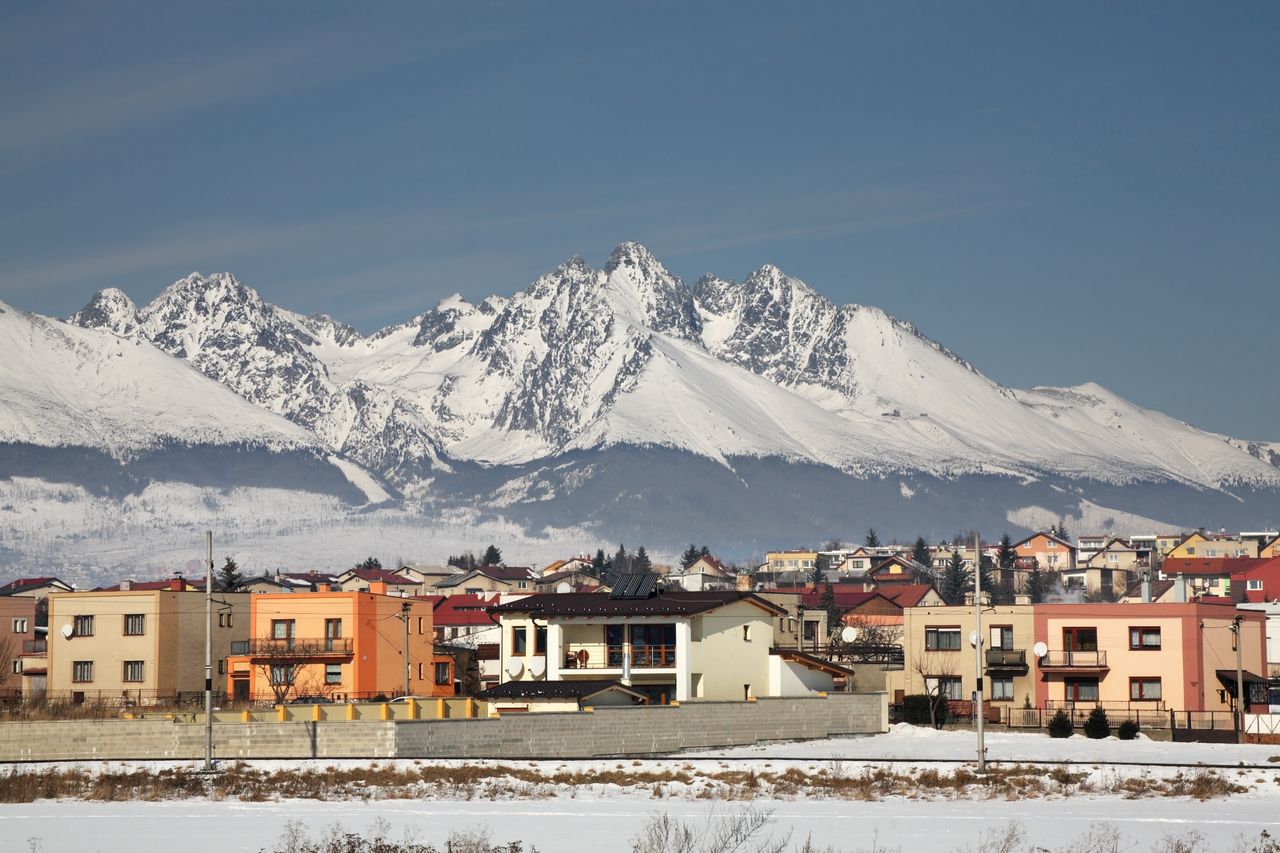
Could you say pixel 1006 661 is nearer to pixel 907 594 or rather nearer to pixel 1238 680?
pixel 1238 680

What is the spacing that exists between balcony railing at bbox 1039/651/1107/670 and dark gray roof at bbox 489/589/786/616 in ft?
37.9

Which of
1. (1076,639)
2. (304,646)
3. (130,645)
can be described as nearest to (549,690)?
(304,646)

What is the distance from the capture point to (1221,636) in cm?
9188

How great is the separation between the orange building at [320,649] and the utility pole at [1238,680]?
3415 centimetres

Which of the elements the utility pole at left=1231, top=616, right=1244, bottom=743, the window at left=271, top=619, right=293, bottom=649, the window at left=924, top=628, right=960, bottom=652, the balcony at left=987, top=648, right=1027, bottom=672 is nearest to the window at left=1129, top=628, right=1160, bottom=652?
the utility pole at left=1231, top=616, right=1244, bottom=743

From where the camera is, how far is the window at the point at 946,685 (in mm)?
92375

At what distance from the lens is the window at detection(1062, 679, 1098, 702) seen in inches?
3563

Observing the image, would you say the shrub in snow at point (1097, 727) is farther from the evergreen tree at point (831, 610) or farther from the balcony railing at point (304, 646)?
the evergreen tree at point (831, 610)

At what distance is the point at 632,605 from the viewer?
282 feet

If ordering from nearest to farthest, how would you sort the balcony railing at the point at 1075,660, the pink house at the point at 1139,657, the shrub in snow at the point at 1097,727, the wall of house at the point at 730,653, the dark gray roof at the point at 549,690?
the dark gray roof at the point at 549,690 → the shrub in snow at the point at 1097,727 → the wall of house at the point at 730,653 → the pink house at the point at 1139,657 → the balcony railing at the point at 1075,660

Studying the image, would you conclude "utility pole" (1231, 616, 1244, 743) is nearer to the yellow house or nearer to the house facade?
the yellow house

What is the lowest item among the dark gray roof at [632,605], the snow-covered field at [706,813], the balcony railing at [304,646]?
the snow-covered field at [706,813]

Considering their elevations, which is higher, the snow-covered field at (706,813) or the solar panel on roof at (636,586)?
the solar panel on roof at (636,586)

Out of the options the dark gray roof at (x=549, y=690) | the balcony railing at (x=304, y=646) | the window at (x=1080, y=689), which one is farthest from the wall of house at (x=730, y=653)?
the balcony railing at (x=304, y=646)
